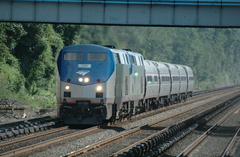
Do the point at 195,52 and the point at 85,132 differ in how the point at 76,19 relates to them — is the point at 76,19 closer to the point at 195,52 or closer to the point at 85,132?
the point at 85,132

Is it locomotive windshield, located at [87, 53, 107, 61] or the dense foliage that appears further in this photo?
the dense foliage

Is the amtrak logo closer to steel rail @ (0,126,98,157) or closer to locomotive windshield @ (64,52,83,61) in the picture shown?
locomotive windshield @ (64,52,83,61)

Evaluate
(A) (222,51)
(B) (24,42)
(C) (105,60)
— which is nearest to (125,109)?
(C) (105,60)

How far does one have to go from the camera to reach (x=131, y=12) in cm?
2156

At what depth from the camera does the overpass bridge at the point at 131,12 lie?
21.4 metres

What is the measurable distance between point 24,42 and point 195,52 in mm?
65579

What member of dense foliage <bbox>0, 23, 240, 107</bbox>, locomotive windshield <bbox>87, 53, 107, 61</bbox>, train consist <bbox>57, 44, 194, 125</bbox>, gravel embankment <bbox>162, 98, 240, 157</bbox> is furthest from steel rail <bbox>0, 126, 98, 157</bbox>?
dense foliage <bbox>0, 23, 240, 107</bbox>

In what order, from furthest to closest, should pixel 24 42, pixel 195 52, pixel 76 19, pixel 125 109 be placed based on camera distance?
pixel 195 52
pixel 24 42
pixel 125 109
pixel 76 19

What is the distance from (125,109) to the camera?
75.5ft

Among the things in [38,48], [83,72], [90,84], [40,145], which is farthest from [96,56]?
[38,48]

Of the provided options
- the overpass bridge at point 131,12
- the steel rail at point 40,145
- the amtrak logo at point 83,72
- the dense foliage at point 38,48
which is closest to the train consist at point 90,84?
the amtrak logo at point 83,72

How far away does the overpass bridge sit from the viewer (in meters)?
21.4

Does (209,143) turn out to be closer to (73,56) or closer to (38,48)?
(73,56)

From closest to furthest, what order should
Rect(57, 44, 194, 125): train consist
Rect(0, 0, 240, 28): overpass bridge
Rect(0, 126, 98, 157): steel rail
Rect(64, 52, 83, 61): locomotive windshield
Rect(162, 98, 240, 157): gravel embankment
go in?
Rect(0, 126, 98, 157): steel rail
Rect(162, 98, 240, 157): gravel embankment
Rect(57, 44, 194, 125): train consist
Rect(64, 52, 83, 61): locomotive windshield
Rect(0, 0, 240, 28): overpass bridge
